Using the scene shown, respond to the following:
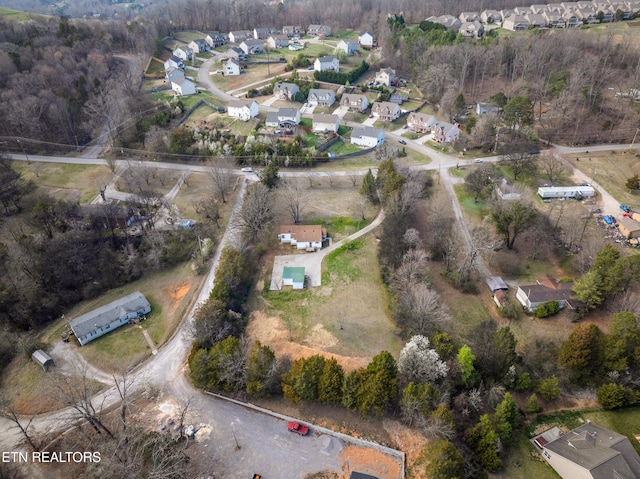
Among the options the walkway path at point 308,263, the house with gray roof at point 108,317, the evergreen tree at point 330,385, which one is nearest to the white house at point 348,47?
the walkway path at point 308,263

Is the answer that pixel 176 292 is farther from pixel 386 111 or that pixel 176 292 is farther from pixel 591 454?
pixel 386 111

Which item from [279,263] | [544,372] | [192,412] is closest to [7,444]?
[192,412]

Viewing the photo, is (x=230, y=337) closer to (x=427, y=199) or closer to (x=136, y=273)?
(x=136, y=273)

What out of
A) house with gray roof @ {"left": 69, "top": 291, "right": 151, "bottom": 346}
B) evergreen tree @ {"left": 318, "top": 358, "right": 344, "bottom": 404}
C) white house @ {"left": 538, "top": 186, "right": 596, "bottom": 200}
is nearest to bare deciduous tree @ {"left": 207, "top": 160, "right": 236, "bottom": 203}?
house with gray roof @ {"left": 69, "top": 291, "right": 151, "bottom": 346}

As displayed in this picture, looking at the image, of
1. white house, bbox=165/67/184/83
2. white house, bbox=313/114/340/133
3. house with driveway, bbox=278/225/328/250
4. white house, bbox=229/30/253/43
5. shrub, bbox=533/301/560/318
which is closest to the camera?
shrub, bbox=533/301/560/318

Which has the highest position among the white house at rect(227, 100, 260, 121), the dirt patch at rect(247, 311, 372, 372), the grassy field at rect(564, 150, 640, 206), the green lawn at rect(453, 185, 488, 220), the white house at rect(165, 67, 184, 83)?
the white house at rect(165, 67, 184, 83)

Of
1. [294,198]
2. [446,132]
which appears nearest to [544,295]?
[294,198]

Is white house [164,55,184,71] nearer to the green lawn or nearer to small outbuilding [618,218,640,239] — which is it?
the green lawn
